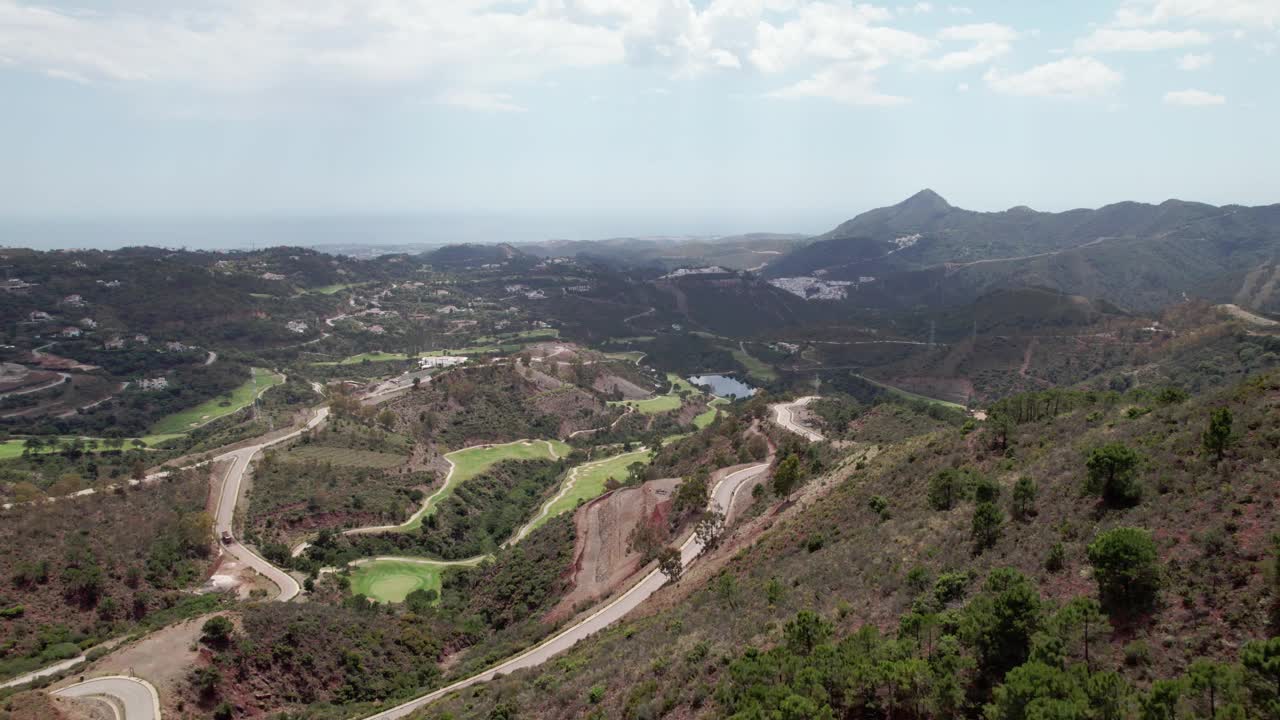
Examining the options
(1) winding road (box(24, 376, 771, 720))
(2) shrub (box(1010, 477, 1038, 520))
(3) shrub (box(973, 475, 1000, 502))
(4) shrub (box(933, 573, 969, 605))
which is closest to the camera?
(4) shrub (box(933, 573, 969, 605))

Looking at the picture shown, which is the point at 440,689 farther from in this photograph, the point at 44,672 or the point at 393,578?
the point at 393,578

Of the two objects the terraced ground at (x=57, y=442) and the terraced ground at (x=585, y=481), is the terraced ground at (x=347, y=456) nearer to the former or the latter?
the terraced ground at (x=585, y=481)

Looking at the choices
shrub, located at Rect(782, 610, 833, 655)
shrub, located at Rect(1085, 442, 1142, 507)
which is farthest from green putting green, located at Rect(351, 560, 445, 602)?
shrub, located at Rect(1085, 442, 1142, 507)

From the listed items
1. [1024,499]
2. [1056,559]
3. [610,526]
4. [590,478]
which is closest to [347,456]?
[590,478]

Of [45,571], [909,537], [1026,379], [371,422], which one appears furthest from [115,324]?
[1026,379]

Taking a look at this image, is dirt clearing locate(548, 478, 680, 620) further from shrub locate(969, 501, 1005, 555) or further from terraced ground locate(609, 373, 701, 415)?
terraced ground locate(609, 373, 701, 415)

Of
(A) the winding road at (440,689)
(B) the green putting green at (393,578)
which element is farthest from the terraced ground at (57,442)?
(B) the green putting green at (393,578)

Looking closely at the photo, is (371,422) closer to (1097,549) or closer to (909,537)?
(909,537)
